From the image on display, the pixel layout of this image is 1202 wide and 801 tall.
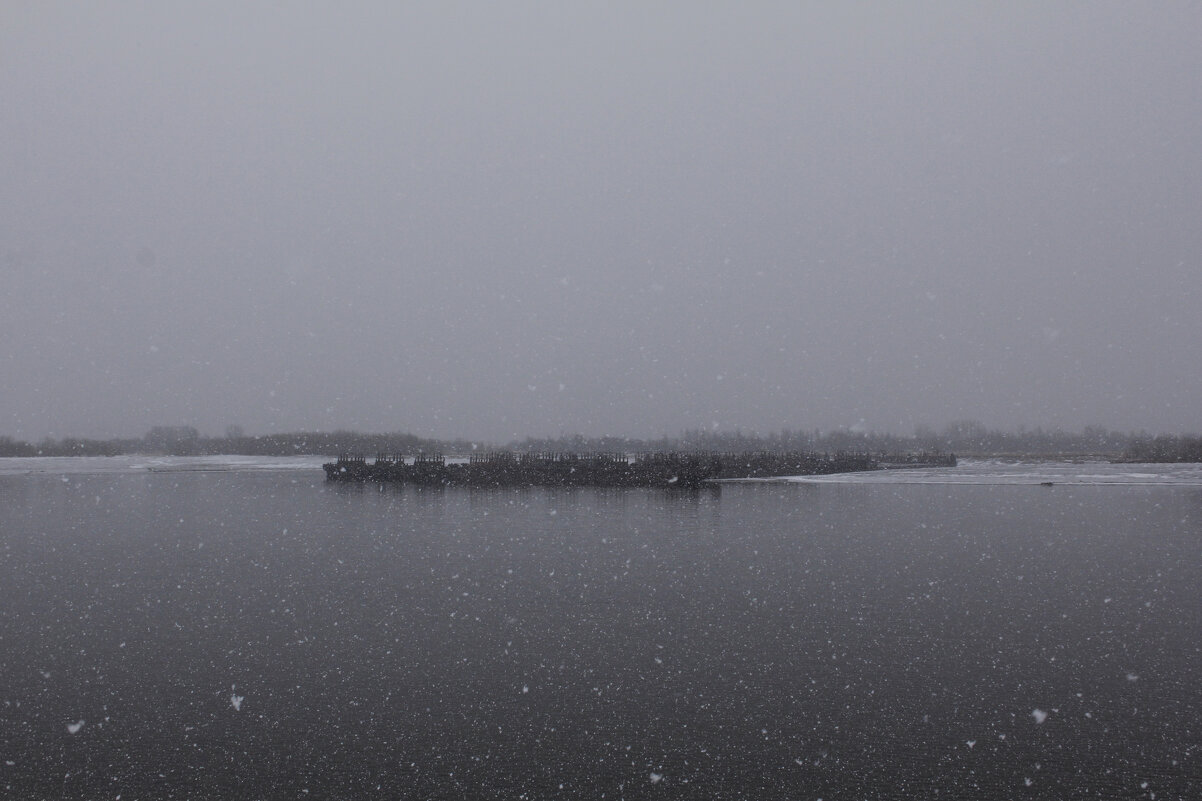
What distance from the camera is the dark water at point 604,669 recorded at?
773cm

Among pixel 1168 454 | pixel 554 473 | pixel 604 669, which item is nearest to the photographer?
pixel 604 669

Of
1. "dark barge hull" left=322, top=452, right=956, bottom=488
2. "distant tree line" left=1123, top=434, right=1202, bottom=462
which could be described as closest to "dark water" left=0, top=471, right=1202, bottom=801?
"dark barge hull" left=322, top=452, right=956, bottom=488

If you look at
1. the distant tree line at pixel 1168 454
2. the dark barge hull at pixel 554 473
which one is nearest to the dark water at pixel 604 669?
the dark barge hull at pixel 554 473

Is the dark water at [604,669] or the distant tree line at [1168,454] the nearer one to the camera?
the dark water at [604,669]

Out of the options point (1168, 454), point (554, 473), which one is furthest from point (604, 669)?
point (1168, 454)

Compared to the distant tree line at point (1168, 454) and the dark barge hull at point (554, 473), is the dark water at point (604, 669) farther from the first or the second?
the distant tree line at point (1168, 454)

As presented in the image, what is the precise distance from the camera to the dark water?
773 centimetres

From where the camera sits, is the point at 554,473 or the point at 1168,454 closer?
the point at 554,473

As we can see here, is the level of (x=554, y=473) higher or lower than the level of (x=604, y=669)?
higher

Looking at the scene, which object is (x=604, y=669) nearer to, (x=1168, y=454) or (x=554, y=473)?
(x=554, y=473)

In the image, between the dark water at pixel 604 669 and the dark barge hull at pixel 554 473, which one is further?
the dark barge hull at pixel 554 473

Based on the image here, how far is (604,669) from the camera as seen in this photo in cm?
1095

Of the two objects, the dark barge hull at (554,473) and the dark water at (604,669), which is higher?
the dark barge hull at (554,473)

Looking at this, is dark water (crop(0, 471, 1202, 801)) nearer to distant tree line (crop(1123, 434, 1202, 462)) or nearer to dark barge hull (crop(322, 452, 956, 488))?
dark barge hull (crop(322, 452, 956, 488))
